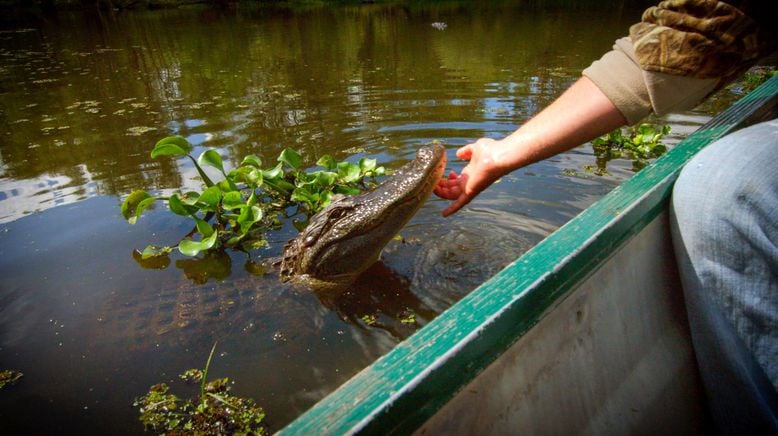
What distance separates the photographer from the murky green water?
6.84 feet

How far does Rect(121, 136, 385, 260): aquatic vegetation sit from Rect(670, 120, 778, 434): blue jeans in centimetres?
254

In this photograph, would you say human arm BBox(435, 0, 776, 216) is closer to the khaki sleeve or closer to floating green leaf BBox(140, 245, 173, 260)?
the khaki sleeve

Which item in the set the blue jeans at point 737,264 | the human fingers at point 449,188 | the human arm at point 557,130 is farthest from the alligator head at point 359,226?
the blue jeans at point 737,264

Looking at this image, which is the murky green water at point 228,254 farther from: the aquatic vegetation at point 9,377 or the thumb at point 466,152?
the thumb at point 466,152

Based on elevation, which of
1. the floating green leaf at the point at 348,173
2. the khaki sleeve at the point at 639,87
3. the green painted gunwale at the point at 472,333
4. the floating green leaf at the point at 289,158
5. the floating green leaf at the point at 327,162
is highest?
the khaki sleeve at the point at 639,87

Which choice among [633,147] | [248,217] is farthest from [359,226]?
[633,147]

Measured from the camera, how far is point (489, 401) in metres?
0.89

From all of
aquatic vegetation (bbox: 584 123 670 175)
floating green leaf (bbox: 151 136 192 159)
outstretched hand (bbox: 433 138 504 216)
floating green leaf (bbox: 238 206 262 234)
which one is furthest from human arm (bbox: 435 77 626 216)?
aquatic vegetation (bbox: 584 123 670 175)

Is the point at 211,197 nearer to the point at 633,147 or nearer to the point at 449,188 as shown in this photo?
the point at 449,188

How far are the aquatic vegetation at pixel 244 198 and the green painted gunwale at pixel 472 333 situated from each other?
2295mm

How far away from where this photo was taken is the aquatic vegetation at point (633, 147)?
4.14 metres

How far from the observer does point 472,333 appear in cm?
81

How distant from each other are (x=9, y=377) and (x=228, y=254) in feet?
4.37

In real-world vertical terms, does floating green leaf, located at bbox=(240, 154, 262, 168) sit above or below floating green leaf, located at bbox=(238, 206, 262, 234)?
above
